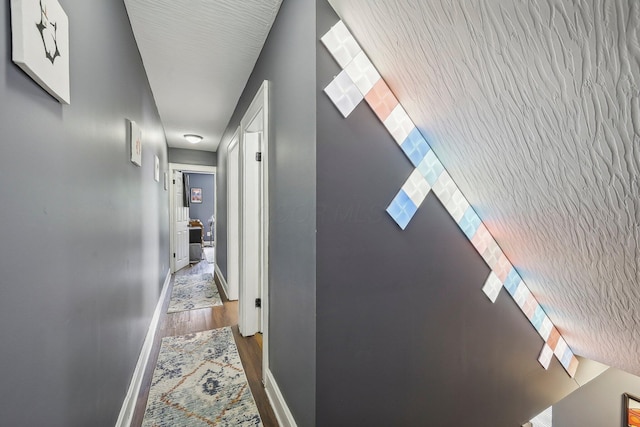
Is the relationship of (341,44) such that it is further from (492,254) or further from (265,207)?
(492,254)

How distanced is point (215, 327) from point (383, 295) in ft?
7.20

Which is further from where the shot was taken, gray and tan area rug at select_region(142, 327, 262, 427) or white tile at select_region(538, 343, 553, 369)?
white tile at select_region(538, 343, 553, 369)

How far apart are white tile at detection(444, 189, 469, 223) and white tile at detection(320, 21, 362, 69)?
863 mm

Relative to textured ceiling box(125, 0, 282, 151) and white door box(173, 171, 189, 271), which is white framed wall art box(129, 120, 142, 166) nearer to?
textured ceiling box(125, 0, 282, 151)

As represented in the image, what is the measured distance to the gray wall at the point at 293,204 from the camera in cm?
117

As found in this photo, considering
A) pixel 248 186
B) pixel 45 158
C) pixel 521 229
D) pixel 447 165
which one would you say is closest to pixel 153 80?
pixel 248 186

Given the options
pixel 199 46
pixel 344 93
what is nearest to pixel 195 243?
pixel 199 46

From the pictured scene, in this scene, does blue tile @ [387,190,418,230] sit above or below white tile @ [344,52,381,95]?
below

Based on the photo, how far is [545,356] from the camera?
203 centimetres

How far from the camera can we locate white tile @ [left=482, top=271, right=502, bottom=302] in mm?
1603

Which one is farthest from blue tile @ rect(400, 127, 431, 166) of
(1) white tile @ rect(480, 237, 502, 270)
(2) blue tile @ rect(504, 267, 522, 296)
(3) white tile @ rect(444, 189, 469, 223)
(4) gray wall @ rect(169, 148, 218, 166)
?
(4) gray wall @ rect(169, 148, 218, 166)

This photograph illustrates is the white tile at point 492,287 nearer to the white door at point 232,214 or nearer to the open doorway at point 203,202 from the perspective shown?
the white door at point 232,214

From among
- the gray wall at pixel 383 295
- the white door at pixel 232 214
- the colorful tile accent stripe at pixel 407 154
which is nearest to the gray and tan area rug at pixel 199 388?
the gray wall at pixel 383 295

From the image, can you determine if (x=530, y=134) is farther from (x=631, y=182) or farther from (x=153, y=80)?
(x=153, y=80)
